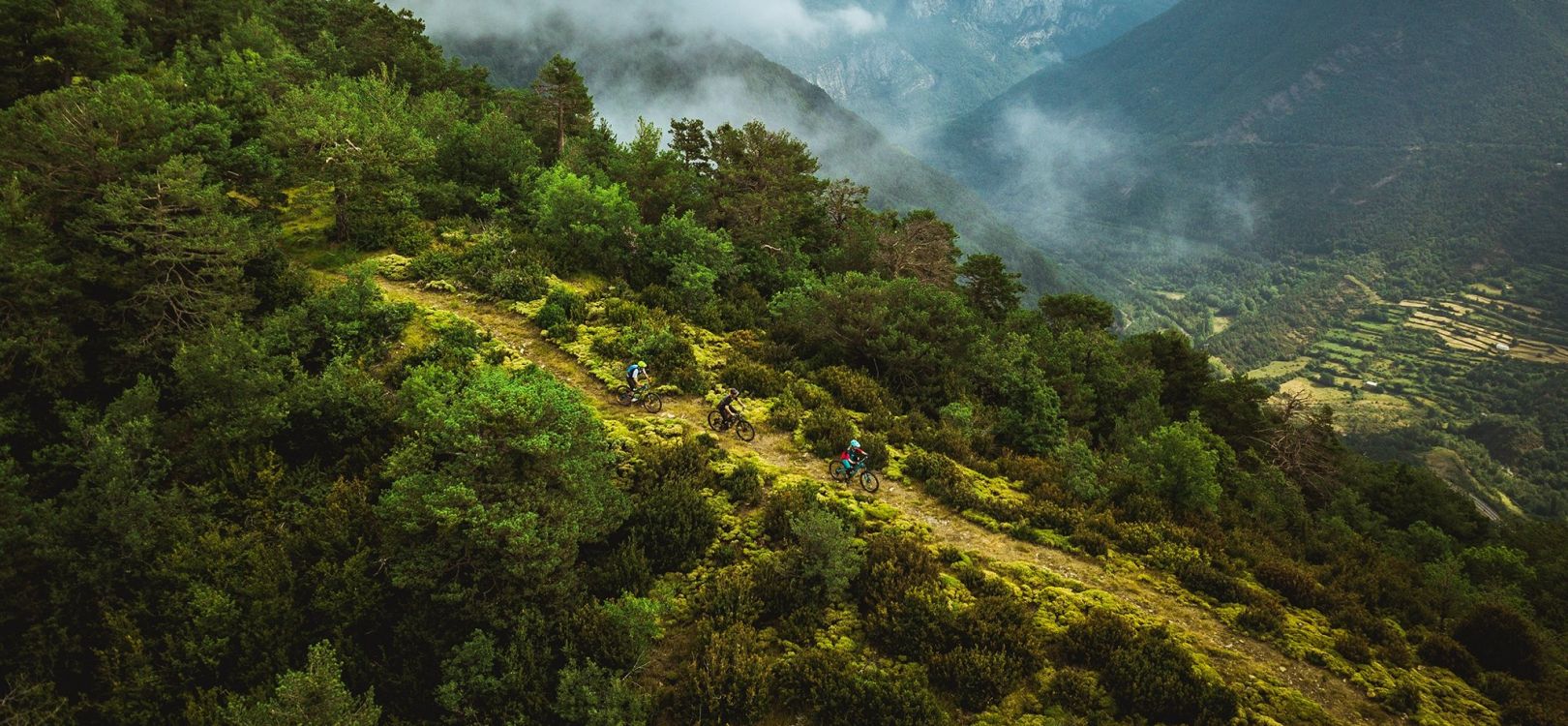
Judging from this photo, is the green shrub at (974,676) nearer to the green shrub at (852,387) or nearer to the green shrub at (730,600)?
the green shrub at (730,600)

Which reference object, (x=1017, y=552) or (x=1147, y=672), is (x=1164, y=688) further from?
(x=1017, y=552)

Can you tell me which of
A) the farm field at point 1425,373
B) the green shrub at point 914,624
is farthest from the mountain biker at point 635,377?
the farm field at point 1425,373

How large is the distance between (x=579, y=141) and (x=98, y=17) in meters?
17.3

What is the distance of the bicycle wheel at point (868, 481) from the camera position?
540 inches

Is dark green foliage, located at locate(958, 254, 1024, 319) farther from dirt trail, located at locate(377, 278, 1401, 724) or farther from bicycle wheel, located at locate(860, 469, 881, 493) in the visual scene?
dirt trail, located at locate(377, 278, 1401, 724)

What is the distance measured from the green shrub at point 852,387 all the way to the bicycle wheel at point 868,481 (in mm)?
4248

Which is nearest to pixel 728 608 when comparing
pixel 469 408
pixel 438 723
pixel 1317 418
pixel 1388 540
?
pixel 438 723

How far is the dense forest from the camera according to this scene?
27.7ft

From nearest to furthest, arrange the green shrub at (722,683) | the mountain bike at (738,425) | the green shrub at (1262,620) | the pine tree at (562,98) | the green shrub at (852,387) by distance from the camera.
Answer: the green shrub at (722,683), the green shrub at (1262,620), the mountain bike at (738,425), the green shrub at (852,387), the pine tree at (562,98)

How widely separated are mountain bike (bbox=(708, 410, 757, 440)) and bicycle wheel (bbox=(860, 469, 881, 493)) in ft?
10.1

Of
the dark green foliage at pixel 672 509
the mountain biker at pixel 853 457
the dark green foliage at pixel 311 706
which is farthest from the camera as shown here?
the mountain biker at pixel 853 457

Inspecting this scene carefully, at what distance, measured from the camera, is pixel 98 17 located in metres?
20.4

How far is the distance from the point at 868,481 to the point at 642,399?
6.38m

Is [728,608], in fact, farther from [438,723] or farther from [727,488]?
[438,723]
